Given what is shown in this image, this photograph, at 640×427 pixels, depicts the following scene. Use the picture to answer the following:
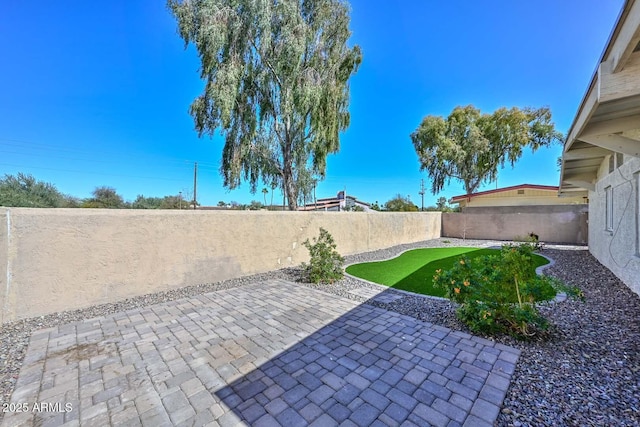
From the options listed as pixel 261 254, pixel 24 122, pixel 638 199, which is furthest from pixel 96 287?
pixel 24 122

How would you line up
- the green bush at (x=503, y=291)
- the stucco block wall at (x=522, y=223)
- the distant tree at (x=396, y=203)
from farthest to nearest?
the distant tree at (x=396, y=203)
the stucco block wall at (x=522, y=223)
the green bush at (x=503, y=291)

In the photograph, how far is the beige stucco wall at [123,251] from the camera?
3.89 meters

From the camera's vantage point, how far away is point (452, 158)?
72.3ft

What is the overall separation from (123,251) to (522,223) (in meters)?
18.1

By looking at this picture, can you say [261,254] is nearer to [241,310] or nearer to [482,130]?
Result: [241,310]

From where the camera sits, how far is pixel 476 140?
21438mm

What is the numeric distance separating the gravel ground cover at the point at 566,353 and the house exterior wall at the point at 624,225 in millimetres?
424

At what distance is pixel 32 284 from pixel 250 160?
9039 mm

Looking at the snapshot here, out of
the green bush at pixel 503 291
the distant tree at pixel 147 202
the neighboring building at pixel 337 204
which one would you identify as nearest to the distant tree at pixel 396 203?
the neighboring building at pixel 337 204

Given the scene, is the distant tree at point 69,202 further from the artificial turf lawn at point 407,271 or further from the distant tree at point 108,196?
the artificial turf lawn at point 407,271

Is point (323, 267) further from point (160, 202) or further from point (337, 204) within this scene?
point (160, 202)

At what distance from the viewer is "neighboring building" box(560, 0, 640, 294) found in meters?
2.19

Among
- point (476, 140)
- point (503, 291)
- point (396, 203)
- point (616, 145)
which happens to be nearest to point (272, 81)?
point (616, 145)

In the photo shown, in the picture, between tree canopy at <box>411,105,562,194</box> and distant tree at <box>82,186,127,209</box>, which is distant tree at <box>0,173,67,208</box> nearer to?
distant tree at <box>82,186,127,209</box>
